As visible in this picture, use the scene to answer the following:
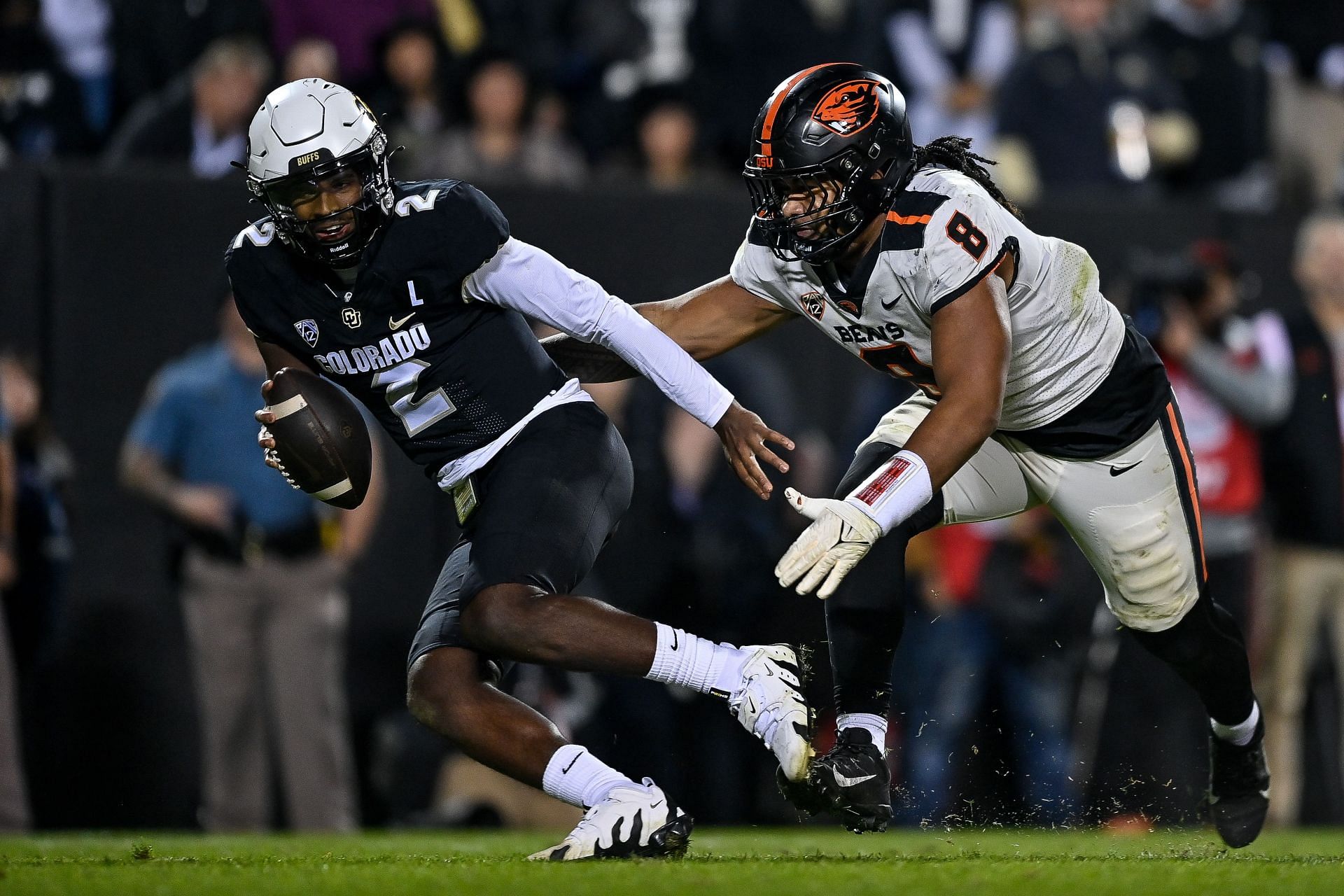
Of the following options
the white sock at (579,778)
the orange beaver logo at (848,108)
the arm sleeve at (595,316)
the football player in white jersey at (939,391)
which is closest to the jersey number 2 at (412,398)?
the arm sleeve at (595,316)

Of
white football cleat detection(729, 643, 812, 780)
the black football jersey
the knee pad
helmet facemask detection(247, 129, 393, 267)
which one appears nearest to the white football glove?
white football cleat detection(729, 643, 812, 780)

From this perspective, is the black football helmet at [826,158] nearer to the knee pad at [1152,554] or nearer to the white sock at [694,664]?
the white sock at [694,664]

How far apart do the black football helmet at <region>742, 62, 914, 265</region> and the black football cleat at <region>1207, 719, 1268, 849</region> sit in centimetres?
215

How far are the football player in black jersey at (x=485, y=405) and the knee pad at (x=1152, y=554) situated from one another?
1.14 meters

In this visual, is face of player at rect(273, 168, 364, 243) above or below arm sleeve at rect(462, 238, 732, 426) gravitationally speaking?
above

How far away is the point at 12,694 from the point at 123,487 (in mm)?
1043

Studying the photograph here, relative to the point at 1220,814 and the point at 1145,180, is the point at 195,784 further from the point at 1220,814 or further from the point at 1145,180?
the point at 1145,180

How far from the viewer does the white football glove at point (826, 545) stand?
4.27 metres

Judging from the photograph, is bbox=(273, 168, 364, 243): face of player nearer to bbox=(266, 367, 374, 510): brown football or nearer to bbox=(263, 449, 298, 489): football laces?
bbox=(266, 367, 374, 510): brown football

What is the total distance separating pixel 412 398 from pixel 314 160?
2.29ft

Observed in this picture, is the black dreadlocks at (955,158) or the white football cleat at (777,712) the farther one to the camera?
the black dreadlocks at (955,158)

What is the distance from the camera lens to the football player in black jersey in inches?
175

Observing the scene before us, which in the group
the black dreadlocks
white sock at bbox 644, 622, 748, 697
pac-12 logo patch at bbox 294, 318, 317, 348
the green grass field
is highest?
the black dreadlocks

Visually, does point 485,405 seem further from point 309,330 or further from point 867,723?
point 867,723
